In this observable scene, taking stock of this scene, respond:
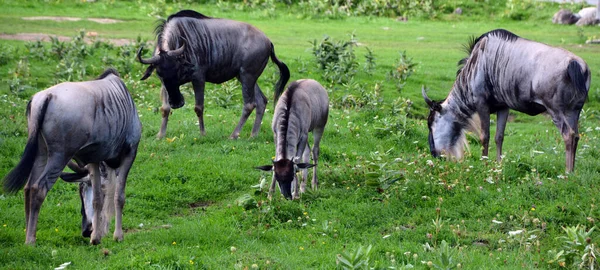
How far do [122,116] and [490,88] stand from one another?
224 inches

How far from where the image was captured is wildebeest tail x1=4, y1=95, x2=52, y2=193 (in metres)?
7.50

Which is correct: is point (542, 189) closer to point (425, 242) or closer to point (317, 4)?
point (425, 242)

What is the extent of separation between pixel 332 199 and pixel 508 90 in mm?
3346

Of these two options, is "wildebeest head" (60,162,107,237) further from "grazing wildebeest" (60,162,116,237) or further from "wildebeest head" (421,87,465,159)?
"wildebeest head" (421,87,465,159)

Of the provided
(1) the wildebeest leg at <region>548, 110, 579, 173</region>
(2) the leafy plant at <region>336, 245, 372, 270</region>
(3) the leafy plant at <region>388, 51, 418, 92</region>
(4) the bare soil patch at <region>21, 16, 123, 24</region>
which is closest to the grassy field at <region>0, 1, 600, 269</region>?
(2) the leafy plant at <region>336, 245, 372, 270</region>

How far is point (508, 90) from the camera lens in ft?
36.8

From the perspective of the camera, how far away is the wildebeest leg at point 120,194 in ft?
27.3

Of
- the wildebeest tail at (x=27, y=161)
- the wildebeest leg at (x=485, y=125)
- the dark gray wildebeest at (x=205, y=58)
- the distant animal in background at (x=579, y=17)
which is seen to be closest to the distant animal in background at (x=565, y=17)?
the distant animal in background at (x=579, y=17)

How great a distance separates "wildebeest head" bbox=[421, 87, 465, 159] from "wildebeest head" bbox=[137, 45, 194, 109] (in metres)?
3.91

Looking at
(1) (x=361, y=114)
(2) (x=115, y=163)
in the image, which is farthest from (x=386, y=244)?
(1) (x=361, y=114)

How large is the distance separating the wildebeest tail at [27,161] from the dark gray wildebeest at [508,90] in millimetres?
6480

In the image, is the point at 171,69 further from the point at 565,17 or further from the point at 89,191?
the point at 565,17

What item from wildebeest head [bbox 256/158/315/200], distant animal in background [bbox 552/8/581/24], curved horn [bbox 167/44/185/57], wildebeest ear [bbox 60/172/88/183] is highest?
curved horn [bbox 167/44/185/57]

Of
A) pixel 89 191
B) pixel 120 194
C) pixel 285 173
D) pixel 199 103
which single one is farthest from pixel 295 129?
pixel 199 103
